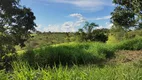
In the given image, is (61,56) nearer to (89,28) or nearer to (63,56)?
(63,56)

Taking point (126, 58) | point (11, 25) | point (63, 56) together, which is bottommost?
point (126, 58)

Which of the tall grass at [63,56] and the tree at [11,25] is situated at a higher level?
the tree at [11,25]

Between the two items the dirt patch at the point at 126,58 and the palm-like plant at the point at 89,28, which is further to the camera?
the palm-like plant at the point at 89,28

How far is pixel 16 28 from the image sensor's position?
11.6m

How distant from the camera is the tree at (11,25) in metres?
10.9

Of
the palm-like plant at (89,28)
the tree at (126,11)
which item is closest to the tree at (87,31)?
the palm-like plant at (89,28)

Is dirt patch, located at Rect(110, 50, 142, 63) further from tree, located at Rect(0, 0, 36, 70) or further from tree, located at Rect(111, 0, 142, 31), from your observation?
tree, located at Rect(0, 0, 36, 70)

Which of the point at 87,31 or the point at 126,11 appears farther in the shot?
the point at 87,31

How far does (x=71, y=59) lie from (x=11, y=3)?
3900mm

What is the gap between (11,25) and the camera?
458 inches

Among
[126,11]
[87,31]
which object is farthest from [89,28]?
[126,11]

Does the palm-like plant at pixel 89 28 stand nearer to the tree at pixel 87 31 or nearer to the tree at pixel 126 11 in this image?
the tree at pixel 87 31

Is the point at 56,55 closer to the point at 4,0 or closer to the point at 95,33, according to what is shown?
the point at 4,0

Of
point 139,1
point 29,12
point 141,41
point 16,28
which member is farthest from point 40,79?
point 141,41
